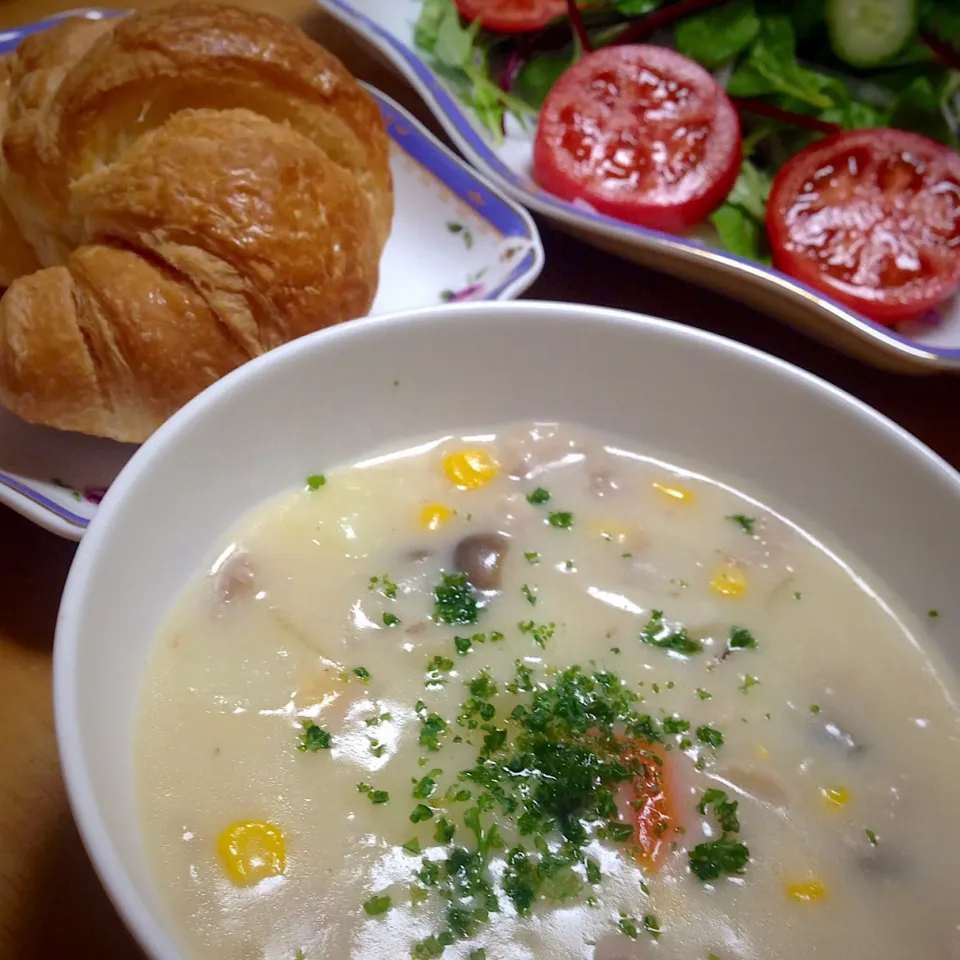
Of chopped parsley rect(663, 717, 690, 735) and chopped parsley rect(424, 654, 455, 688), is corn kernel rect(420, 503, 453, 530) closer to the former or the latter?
chopped parsley rect(424, 654, 455, 688)

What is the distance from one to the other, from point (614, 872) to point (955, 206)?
56.2 inches

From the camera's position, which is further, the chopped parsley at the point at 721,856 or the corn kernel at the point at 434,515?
the corn kernel at the point at 434,515

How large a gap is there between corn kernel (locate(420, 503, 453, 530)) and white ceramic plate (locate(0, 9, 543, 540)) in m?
0.34

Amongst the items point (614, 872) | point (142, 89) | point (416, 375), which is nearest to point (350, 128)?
point (142, 89)

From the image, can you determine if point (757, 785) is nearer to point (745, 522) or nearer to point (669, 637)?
point (669, 637)

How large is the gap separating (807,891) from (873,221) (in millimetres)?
1262

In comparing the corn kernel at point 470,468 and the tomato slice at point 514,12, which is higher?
the tomato slice at point 514,12

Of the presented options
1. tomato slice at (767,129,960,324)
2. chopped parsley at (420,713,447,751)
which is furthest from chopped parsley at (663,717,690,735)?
tomato slice at (767,129,960,324)

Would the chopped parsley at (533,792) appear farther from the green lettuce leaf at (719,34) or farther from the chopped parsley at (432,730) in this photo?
the green lettuce leaf at (719,34)

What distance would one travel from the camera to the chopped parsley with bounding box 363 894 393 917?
883 mm

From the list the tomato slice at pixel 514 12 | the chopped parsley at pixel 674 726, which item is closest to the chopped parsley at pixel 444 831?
the chopped parsley at pixel 674 726

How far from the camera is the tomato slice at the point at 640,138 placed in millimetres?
1774

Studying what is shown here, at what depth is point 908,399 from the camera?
1579 mm

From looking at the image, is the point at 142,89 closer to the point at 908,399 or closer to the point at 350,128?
the point at 350,128
